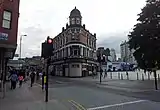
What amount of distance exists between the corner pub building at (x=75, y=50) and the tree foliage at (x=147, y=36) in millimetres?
26260

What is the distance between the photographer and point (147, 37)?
35.4 m

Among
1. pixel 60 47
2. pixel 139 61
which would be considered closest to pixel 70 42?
pixel 60 47

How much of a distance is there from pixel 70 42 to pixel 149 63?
103 feet

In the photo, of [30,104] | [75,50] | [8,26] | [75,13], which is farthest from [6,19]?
[75,13]

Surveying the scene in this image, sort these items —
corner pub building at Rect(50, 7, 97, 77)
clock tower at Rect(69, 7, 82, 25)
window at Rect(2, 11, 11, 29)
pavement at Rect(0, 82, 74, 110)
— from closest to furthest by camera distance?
pavement at Rect(0, 82, 74, 110)
window at Rect(2, 11, 11, 29)
corner pub building at Rect(50, 7, 97, 77)
clock tower at Rect(69, 7, 82, 25)

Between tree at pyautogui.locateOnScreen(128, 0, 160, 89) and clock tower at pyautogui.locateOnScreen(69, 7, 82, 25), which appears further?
clock tower at pyautogui.locateOnScreen(69, 7, 82, 25)

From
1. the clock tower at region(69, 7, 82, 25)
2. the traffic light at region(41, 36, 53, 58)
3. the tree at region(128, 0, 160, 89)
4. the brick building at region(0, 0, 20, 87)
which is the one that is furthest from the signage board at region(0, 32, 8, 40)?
the clock tower at region(69, 7, 82, 25)

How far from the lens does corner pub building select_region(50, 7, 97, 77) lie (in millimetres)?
62694

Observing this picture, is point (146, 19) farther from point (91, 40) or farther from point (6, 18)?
point (91, 40)

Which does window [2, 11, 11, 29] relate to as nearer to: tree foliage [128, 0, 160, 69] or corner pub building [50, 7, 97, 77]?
tree foliage [128, 0, 160, 69]

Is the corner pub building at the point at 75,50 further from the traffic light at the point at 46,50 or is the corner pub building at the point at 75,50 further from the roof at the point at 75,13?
the traffic light at the point at 46,50

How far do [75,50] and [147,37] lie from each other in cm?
3039

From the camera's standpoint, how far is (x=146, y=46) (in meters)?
35.4

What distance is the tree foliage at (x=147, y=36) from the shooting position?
34312 mm
